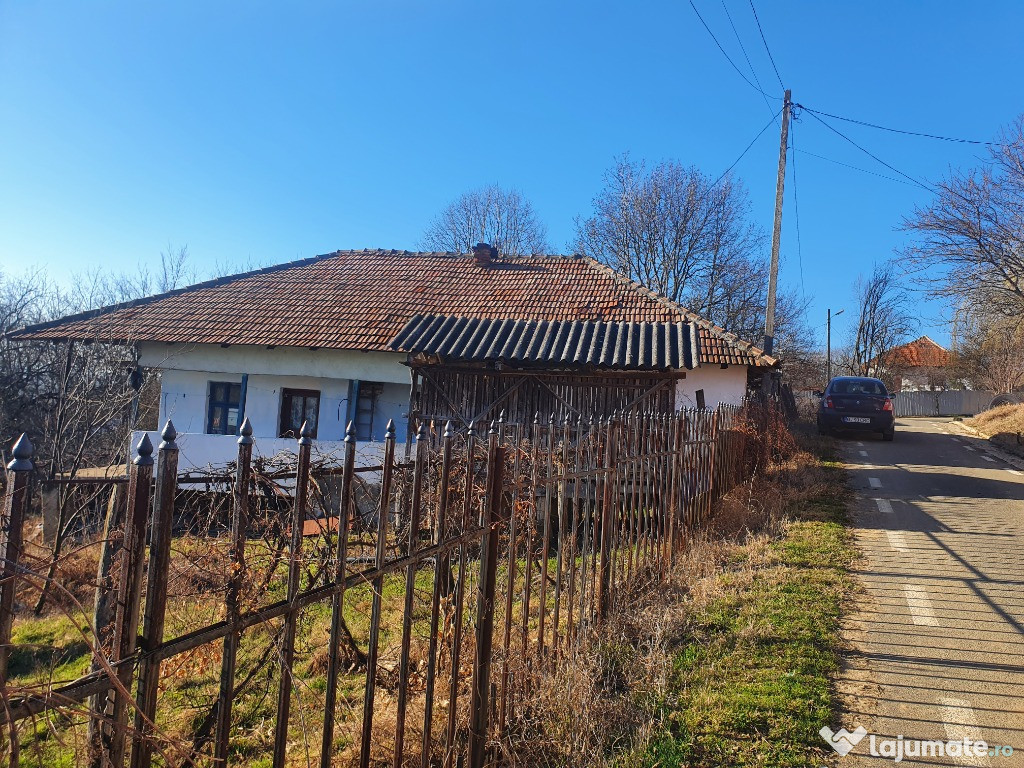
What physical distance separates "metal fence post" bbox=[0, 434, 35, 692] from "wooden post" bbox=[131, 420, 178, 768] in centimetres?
24

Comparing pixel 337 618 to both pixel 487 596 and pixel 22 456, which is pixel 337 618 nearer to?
pixel 22 456

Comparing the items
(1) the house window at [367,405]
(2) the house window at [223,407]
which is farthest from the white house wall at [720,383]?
(2) the house window at [223,407]

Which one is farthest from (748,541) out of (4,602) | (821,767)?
(4,602)

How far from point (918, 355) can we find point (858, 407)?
46721 millimetres

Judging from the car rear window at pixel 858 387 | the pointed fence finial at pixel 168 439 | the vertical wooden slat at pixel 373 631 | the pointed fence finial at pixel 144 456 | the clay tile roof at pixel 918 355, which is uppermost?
the clay tile roof at pixel 918 355

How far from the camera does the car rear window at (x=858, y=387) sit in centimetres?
1691

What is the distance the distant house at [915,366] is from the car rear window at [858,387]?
3550cm

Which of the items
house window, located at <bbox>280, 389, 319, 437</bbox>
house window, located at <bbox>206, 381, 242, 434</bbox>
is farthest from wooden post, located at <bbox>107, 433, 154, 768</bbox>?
house window, located at <bbox>206, 381, 242, 434</bbox>

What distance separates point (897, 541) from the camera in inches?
269

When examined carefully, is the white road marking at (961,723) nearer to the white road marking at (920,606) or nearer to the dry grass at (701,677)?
the dry grass at (701,677)

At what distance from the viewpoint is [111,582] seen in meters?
1.74

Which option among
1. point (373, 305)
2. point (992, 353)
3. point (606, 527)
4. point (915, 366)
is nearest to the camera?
point (606, 527)

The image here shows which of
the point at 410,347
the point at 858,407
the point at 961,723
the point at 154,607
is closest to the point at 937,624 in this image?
the point at 961,723

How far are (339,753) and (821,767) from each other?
245 centimetres
